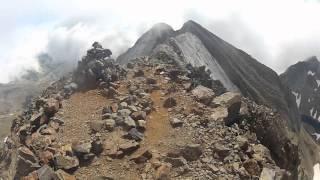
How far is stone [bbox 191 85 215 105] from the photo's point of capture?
4044cm

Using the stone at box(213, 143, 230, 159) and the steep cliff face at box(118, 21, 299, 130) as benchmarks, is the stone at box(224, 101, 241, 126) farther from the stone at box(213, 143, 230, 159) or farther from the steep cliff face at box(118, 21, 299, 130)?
the steep cliff face at box(118, 21, 299, 130)

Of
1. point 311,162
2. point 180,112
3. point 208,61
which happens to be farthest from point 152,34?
point 311,162

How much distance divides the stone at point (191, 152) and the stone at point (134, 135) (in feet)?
11.6

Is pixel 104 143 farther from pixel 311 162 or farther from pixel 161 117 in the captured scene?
pixel 311 162

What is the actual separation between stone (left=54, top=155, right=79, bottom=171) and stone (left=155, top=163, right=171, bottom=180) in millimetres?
5502

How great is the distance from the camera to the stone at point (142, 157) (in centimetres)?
3378

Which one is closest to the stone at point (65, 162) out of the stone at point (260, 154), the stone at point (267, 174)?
the stone at point (267, 174)

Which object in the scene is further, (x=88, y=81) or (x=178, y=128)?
(x=88, y=81)

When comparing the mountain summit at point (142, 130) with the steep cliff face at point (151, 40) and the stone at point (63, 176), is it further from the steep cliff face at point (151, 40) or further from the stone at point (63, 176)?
the steep cliff face at point (151, 40)

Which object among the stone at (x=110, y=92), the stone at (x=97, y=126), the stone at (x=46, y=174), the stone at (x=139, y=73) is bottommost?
the stone at (x=46, y=174)

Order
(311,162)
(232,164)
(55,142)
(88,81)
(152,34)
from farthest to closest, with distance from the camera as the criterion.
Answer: (311,162), (152,34), (88,81), (55,142), (232,164)

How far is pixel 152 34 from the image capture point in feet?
279

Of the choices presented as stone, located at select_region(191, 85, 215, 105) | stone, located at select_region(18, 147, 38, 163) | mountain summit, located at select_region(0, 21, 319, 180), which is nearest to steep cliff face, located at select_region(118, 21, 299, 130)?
mountain summit, located at select_region(0, 21, 319, 180)

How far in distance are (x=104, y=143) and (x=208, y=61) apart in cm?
4473
